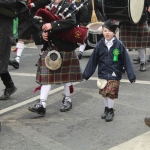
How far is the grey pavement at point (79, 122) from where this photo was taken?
5.09 meters

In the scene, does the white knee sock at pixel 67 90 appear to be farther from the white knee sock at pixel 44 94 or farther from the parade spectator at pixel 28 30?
the parade spectator at pixel 28 30

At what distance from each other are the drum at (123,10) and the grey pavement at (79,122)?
103 cm

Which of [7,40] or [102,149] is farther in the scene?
[7,40]

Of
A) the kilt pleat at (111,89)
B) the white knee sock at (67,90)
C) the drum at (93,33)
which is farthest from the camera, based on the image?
the drum at (93,33)

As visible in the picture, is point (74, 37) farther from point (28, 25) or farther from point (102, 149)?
point (28, 25)

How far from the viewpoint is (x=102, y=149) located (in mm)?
4934

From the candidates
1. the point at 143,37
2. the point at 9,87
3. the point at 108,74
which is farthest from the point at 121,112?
the point at 143,37

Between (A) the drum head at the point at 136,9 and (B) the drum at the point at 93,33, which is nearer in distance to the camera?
(A) the drum head at the point at 136,9

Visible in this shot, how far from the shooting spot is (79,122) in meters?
5.83

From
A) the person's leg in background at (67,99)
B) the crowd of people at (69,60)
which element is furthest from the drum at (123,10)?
the person's leg in background at (67,99)

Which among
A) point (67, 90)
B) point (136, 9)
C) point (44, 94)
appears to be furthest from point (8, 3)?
point (136, 9)

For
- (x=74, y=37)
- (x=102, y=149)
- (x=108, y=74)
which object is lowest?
(x=102, y=149)

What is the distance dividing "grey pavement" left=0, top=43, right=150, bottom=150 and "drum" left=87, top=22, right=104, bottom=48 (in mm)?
1908

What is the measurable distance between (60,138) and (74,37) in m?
1.33
